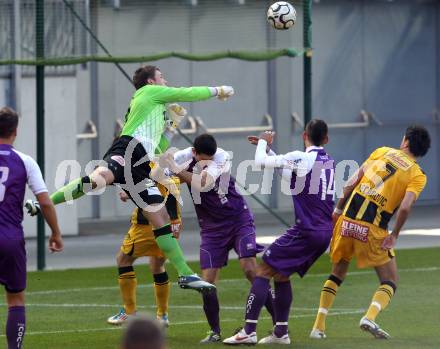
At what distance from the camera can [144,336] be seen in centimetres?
551

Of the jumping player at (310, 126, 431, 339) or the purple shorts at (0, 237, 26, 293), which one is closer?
the purple shorts at (0, 237, 26, 293)

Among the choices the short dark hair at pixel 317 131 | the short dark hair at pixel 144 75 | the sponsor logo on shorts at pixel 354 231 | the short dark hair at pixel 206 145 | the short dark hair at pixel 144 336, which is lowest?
the sponsor logo on shorts at pixel 354 231

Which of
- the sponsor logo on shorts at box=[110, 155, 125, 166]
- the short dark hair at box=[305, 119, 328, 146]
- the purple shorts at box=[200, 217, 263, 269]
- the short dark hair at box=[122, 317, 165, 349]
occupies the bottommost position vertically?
the purple shorts at box=[200, 217, 263, 269]

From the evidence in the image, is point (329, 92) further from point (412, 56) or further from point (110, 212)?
point (110, 212)

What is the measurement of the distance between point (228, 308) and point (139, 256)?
175 cm

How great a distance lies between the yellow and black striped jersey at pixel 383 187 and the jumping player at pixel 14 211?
125 inches

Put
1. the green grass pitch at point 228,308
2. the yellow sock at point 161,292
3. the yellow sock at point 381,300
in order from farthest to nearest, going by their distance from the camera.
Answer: the yellow sock at point 161,292 → the green grass pitch at point 228,308 → the yellow sock at point 381,300

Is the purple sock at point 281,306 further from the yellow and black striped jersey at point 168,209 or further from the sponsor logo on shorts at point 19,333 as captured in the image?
the sponsor logo on shorts at point 19,333

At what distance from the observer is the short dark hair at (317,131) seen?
11273mm

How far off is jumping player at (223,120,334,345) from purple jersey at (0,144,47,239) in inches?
87.7

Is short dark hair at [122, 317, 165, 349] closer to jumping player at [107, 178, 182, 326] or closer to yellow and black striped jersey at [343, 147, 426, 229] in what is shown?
yellow and black striped jersey at [343, 147, 426, 229]

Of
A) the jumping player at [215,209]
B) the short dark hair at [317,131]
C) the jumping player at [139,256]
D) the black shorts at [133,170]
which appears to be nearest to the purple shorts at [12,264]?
the black shorts at [133,170]

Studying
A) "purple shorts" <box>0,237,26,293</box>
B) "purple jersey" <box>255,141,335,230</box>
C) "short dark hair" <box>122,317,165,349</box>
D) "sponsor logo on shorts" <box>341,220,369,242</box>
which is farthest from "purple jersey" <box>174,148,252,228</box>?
"short dark hair" <box>122,317,165,349</box>

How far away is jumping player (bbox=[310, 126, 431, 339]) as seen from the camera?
11492mm
